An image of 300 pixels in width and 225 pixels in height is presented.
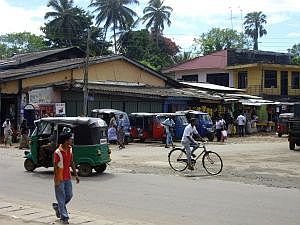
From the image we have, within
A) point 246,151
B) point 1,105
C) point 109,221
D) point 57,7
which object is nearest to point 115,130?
point 246,151

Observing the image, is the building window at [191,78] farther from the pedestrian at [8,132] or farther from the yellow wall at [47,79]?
the pedestrian at [8,132]

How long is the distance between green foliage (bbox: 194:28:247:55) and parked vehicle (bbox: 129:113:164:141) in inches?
2031

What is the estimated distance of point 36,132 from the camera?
17062mm

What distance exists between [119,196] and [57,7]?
194ft

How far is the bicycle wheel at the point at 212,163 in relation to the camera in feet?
53.8

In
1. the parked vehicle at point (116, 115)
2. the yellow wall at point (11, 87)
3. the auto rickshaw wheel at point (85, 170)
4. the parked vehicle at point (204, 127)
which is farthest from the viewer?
the yellow wall at point (11, 87)

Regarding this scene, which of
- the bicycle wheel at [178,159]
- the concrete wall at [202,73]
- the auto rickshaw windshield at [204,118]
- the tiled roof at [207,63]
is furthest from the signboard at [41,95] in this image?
the concrete wall at [202,73]

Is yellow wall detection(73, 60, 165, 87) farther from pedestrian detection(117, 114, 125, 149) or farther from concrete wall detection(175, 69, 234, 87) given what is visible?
concrete wall detection(175, 69, 234, 87)

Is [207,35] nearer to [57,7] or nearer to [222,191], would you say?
[57,7]

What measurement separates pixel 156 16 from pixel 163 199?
7054cm

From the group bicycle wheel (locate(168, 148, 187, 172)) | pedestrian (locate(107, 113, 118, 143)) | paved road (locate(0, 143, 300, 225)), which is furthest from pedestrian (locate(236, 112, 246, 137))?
paved road (locate(0, 143, 300, 225))

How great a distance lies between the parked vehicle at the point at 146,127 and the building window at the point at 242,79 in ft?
81.0

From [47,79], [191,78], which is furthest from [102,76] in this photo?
[191,78]

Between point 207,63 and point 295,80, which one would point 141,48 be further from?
point 295,80
